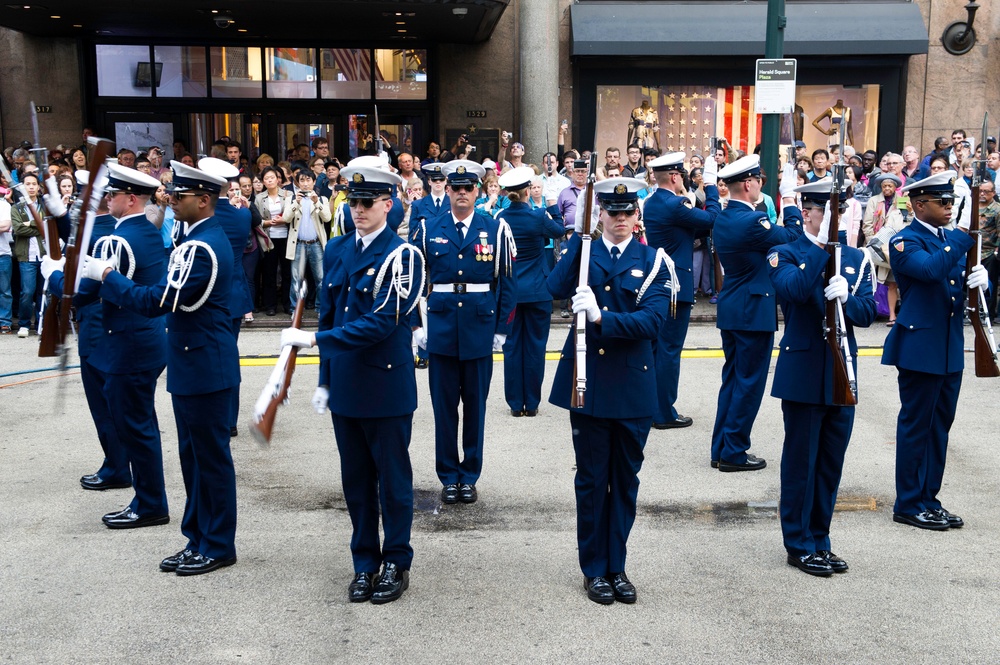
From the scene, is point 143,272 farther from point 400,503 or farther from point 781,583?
point 781,583

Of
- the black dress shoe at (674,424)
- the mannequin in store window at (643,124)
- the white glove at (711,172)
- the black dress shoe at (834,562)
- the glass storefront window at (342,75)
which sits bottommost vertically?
the black dress shoe at (834,562)

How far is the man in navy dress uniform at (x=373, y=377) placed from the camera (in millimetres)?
5359

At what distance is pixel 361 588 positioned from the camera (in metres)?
5.49

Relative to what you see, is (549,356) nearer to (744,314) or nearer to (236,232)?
(744,314)

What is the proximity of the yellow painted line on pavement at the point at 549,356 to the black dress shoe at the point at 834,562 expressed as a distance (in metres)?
5.66

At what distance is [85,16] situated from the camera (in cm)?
1802

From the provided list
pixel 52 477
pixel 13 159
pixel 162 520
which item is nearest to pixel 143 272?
pixel 162 520

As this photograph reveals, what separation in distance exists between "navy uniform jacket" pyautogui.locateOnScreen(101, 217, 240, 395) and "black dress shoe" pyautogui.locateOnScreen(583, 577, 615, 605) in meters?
2.15

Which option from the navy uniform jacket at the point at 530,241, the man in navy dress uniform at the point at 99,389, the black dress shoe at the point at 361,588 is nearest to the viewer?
the black dress shoe at the point at 361,588

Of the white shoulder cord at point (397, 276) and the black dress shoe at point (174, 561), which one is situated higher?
the white shoulder cord at point (397, 276)

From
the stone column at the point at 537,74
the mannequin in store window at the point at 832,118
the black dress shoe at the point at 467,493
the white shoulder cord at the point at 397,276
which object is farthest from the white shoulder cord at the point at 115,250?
the mannequin in store window at the point at 832,118

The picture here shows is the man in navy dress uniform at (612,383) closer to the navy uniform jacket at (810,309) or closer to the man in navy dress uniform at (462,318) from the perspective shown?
the navy uniform jacket at (810,309)

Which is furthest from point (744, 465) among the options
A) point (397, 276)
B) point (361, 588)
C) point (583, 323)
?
point (397, 276)

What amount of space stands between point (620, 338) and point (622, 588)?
1236 millimetres
